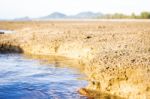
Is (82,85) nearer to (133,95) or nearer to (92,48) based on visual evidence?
(133,95)

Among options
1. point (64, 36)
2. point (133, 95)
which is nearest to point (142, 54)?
point (133, 95)

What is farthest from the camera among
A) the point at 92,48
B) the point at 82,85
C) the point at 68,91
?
the point at 92,48

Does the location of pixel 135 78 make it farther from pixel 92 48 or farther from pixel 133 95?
pixel 92 48

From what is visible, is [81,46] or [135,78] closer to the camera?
[135,78]

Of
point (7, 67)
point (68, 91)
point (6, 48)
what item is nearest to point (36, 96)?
point (68, 91)

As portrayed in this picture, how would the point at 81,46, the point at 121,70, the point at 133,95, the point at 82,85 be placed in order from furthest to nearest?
1. the point at 81,46
2. the point at 82,85
3. the point at 121,70
4. the point at 133,95

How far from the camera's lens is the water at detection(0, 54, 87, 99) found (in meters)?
17.7

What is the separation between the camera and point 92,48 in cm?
2733

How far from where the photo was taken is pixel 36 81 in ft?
68.4

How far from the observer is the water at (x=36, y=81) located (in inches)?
698

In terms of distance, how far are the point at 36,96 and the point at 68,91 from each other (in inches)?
69.9

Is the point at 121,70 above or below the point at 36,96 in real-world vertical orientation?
above

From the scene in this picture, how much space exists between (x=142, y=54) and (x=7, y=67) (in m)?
10.5

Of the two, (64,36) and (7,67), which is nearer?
(7,67)
